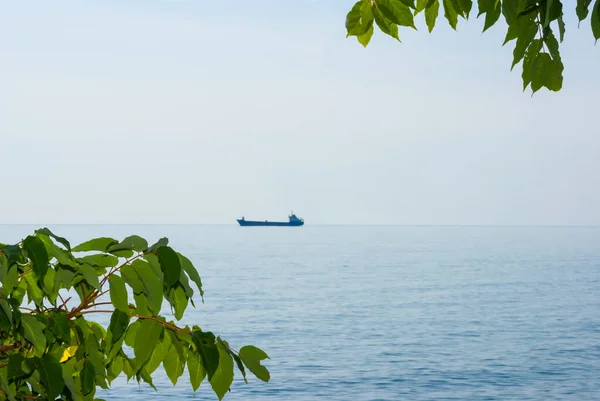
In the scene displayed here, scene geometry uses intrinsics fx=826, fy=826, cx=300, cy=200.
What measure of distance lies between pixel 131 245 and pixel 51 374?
0.95ft

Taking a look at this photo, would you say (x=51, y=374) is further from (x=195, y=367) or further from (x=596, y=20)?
(x=596, y=20)

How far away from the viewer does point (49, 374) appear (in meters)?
1.60

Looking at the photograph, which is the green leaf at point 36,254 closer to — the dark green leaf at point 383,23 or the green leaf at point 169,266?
the green leaf at point 169,266

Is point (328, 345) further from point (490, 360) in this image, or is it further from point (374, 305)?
point (374, 305)

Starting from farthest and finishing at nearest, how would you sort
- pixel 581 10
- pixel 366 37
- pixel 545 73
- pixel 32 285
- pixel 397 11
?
pixel 32 285 → pixel 366 37 → pixel 397 11 → pixel 545 73 → pixel 581 10

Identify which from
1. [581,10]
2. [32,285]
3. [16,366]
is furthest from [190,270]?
[581,10]

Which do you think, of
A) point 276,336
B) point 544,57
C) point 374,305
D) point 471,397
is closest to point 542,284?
point 374,305

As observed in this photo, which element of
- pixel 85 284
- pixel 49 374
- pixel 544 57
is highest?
pixel 544 57

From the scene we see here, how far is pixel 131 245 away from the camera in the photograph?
165cm

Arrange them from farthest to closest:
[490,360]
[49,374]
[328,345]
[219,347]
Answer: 1. [328,345]
2. [490,360]
3. [219,347]
4. [49,374]

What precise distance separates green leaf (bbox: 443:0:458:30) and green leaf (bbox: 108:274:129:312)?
0.98 metres

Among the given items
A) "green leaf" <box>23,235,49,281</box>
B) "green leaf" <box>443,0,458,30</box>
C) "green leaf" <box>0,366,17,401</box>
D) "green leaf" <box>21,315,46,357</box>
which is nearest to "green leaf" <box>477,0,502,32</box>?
"green leaf" <box>443,0,458,30</box>

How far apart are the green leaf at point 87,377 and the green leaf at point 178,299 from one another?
231 millimetres

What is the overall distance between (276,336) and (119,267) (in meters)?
28.2
